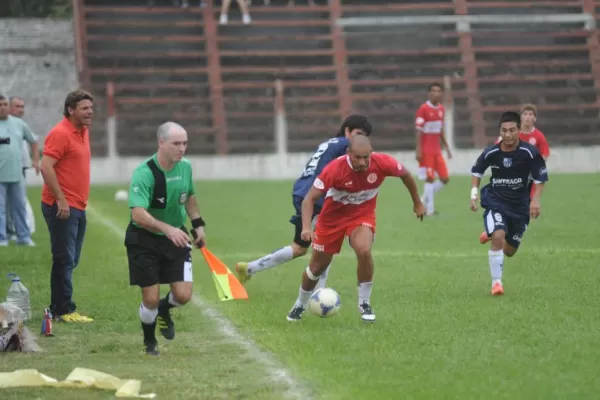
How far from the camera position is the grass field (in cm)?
802

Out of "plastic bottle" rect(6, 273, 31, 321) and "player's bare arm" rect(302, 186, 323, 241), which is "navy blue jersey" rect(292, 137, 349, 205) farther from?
"plastic bottle" rect(6, 273, 31, 321)

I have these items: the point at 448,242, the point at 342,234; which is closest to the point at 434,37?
the point at 448,242

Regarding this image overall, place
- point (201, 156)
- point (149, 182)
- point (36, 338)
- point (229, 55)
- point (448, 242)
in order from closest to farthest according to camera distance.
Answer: point (149, 182) → point (36, 338) → point (448, 242) → point (201, 156) → point (229, 55)

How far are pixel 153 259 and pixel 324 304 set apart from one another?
6.04 ft

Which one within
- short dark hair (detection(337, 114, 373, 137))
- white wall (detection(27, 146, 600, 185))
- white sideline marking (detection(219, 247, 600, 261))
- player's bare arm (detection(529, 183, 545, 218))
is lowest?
white wall (detection(27, 146, 600, 185))

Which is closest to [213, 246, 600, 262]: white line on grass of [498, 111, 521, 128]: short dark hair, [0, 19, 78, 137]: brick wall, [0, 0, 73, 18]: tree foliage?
[498, 111, 521, 128]: short dark hair

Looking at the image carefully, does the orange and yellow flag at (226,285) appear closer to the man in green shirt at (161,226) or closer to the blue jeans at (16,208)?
the man in green shirt at (161,226)

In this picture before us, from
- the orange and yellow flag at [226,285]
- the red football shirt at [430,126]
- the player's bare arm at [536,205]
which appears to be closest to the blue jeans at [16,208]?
the orange and yellow flag at [226,285]

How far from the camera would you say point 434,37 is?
130 ft

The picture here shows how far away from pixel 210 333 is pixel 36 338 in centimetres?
142

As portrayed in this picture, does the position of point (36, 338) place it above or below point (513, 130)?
below

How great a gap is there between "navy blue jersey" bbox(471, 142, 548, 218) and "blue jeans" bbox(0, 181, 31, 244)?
8.13 meters

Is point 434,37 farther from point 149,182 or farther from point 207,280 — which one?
point 149,182

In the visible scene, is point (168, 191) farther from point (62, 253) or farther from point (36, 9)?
point (36, 9)
